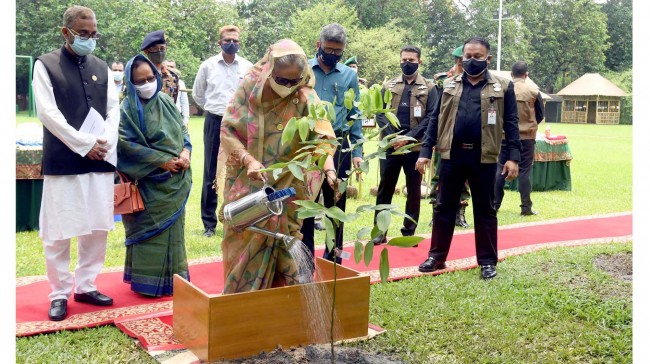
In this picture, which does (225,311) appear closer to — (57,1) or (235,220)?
(235,220)

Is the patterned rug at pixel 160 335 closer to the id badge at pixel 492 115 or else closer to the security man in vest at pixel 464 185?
the id badge at pixel 492 115

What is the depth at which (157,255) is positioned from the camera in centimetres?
461

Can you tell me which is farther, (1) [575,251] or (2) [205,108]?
(2) [205,108]

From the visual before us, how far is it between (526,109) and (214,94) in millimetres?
4160

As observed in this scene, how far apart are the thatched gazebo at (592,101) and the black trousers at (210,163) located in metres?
37.6

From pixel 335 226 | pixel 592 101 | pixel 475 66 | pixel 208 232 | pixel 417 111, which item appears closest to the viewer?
pixel 335 226

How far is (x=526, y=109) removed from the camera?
842 centimetres

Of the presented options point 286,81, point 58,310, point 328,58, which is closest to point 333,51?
point 328,58

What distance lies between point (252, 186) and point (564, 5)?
147 feet

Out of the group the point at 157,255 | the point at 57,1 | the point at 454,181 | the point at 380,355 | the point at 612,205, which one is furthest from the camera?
the point at 57,1

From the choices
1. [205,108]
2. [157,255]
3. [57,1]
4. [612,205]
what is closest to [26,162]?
[205,108]

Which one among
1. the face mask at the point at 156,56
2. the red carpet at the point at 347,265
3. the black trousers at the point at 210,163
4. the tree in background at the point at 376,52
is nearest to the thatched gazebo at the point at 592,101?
the tree in background at the point at 376,52

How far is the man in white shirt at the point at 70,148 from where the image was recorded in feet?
13.3

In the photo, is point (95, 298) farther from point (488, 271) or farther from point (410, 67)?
point (410, 67)
